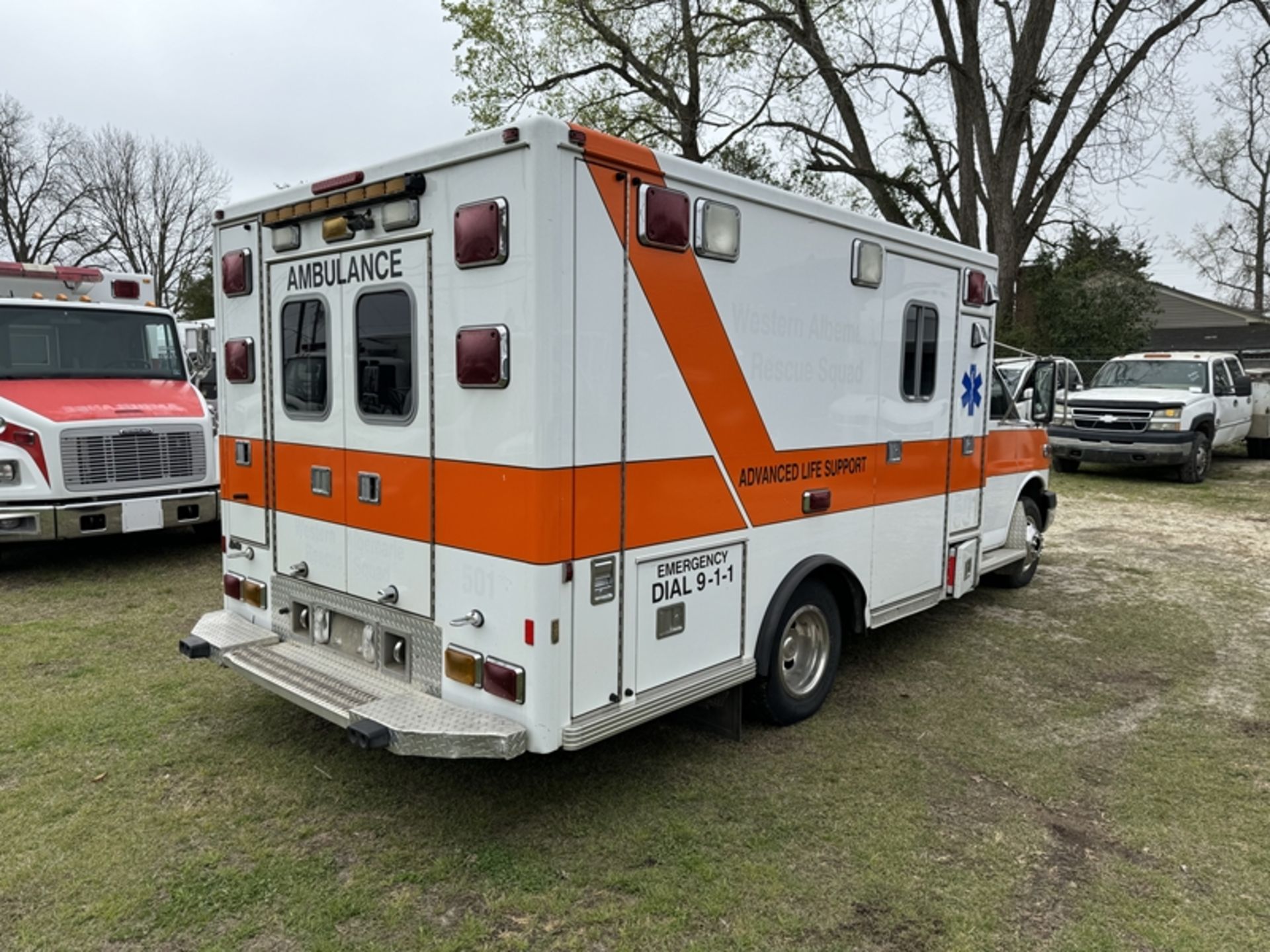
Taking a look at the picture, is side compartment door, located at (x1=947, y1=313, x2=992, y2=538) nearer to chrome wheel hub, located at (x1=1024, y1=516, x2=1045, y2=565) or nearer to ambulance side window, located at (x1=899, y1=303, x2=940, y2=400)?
ambulance side window, located at (x1=899, y1=303, x2=940, y2=400)

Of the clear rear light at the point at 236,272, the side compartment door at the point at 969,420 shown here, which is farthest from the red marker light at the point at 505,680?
the side compartment door at the point at 969,420

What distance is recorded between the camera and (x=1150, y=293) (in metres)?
27.1

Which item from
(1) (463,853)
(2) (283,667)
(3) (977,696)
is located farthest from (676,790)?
(3) (977,696)

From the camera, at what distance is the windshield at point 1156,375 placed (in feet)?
49.6

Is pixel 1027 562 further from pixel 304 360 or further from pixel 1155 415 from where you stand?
pixel 1155 415

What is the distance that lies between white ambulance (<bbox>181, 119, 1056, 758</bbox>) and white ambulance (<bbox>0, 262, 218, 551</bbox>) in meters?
3.53

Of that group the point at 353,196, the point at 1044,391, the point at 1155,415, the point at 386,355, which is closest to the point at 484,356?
the point at 386,355

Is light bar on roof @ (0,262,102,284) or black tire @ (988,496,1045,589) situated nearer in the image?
black tire @ (988,496,1045,589)

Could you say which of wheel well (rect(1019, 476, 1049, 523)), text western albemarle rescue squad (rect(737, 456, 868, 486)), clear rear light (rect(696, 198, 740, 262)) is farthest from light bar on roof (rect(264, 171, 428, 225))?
wheel well (rect(1019, 476, 1049, 523))

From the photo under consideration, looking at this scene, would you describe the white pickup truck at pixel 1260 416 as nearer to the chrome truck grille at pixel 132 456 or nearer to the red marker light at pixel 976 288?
the red marker light at pixel 976 288

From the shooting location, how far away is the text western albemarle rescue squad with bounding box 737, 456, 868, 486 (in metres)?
4.01

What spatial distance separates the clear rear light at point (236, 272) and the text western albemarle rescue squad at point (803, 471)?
256 cm

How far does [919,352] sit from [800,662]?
1936 millimetres

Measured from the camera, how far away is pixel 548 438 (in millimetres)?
3109
